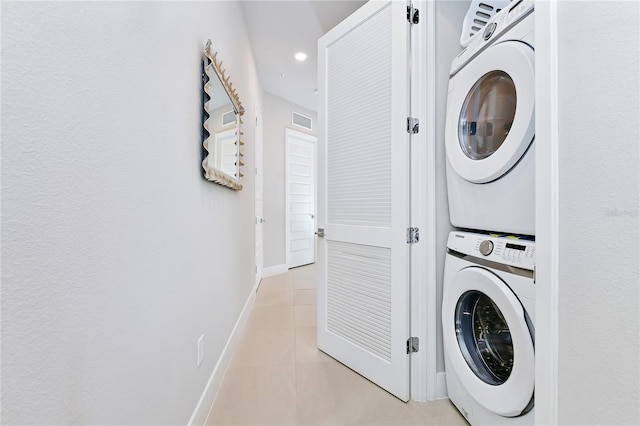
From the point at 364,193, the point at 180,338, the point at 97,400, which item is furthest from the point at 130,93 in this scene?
the point at 364,193

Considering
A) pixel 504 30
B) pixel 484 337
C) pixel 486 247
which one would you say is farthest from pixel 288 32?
pixel 484 337

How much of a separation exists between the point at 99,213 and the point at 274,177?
12.3 ft

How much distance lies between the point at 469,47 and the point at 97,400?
1.89 meters

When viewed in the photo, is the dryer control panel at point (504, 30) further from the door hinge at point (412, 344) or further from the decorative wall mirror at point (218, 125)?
the door hinge at point (412, 344)

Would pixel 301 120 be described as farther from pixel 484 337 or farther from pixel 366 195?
pixel 484 337

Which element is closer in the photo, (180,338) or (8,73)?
(8,73)

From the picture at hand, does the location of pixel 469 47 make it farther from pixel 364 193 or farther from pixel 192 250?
pixel 192 250

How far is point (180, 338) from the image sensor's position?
3.66 feet

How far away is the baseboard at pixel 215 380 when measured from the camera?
4.24 feet

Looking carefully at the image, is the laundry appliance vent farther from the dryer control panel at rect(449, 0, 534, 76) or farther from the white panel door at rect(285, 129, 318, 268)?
the white panel door at rect(285, 129, 318, 268)

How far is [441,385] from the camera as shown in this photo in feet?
4.97

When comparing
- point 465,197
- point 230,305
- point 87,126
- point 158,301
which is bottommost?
point 230,305

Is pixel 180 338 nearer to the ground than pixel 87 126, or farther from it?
nearer to the ground

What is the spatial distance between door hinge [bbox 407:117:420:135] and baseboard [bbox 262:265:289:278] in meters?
3.14
